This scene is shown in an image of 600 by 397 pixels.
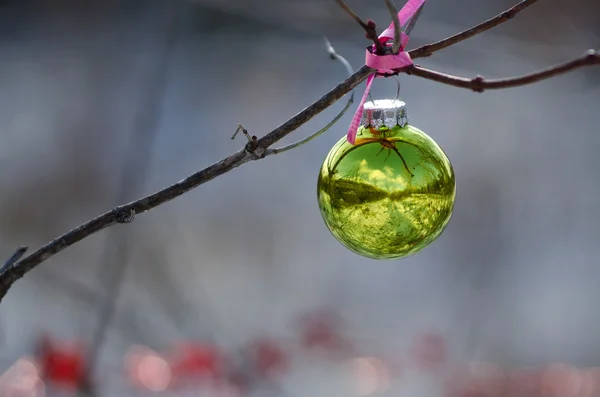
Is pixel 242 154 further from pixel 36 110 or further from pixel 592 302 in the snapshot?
pixel 36 110

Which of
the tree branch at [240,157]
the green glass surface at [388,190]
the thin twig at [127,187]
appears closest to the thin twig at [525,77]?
the tree branch at [240,157]

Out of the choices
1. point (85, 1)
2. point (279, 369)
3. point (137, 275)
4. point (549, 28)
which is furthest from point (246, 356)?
point (85, 1)

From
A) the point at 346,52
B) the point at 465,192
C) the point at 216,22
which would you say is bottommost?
the point at 465,192

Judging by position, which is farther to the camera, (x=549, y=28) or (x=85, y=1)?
(x=85, y=1)

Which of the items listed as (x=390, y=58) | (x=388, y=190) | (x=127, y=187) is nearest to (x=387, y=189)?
(x=388, y=190)

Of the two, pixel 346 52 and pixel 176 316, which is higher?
pixel 346 52

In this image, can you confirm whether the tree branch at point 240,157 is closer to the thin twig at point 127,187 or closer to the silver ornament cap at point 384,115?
the silver ornament cap at point 384,115

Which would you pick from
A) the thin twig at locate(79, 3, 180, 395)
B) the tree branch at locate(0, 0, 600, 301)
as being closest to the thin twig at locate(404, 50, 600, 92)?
the tree branch at locate(0, 0, 600, 301)
